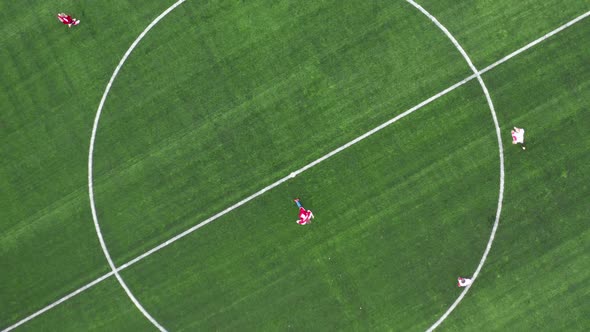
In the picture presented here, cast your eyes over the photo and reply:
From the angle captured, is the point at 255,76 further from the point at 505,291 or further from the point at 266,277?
the point at 505,291

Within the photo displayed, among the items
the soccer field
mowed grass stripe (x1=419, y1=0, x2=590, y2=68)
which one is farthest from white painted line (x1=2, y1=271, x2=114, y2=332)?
mowed grass stripe (x1=419, y1=0, x2=590, y2=68)

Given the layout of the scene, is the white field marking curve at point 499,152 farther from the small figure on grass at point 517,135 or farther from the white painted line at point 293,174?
the white painted line at point 293,174

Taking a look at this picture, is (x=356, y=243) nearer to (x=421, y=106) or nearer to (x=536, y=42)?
(x=421, y=106)

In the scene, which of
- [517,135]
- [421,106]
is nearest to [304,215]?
[421,106]

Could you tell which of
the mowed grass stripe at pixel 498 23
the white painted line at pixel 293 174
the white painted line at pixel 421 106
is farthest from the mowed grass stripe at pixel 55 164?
the mowed grass stripe at pixel 498 23

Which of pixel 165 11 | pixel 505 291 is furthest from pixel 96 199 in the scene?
pixel 505 291

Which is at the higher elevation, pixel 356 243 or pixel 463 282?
pixel 356 243
